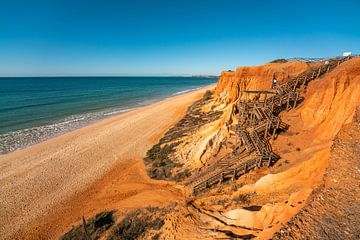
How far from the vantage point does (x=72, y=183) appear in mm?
18125

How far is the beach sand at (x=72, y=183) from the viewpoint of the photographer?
14.1 m

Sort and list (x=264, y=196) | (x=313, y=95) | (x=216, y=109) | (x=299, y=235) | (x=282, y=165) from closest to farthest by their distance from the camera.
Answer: (x=299, y=235), (x=264, y=196), (x=282, y=165), (x=313, y=95), (x=216, y=109)

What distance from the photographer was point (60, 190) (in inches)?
677

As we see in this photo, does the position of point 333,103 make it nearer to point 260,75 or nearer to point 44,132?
point 260,75

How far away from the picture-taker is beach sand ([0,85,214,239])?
46.1 feet

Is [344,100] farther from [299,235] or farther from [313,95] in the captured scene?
[299,235]

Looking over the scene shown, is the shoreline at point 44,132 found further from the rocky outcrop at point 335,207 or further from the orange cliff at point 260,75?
the rocky outcrop at point 335,207

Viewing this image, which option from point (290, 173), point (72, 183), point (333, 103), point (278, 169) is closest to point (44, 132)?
point (72, 183)

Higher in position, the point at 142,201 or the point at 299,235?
the point at 299,235

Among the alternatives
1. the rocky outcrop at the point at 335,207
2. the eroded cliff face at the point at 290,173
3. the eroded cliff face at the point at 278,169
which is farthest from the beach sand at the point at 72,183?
the rocky outcrop at the point at 335,207

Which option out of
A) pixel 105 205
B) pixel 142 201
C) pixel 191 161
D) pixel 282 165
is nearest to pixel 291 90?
pixel 282 165

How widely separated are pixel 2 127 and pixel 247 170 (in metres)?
39.2

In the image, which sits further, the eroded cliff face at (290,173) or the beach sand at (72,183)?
the beach sand at (72,183)

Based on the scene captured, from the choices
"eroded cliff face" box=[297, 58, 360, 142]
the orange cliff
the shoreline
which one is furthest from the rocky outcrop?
the shoreline
